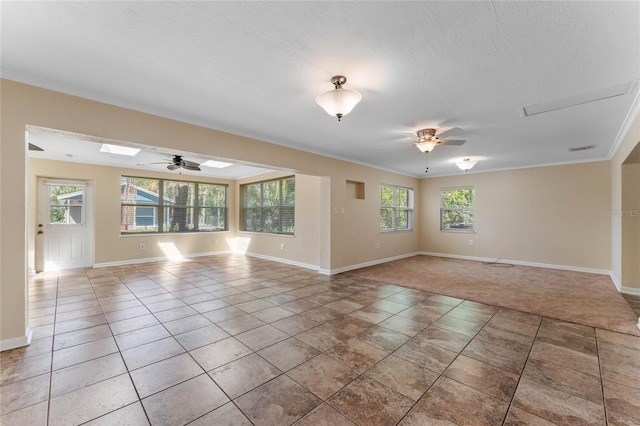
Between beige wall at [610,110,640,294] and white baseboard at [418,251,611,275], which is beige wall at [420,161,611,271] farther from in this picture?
beige wall at [610,110,640,294]

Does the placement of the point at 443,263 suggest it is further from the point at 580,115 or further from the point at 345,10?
the point at 345,10

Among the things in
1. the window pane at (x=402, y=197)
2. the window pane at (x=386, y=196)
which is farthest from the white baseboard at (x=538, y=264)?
the window pane at (x=386, y=196)

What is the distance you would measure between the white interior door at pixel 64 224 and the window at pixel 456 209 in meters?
9.30

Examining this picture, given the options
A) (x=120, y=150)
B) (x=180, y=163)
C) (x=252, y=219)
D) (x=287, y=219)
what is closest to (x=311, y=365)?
(x=180, y=163)

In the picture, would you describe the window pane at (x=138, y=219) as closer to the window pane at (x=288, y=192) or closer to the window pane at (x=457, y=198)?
the window pane at (x=288, y=192)

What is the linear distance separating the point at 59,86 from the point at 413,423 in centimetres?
420

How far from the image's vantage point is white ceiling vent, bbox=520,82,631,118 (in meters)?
2.61

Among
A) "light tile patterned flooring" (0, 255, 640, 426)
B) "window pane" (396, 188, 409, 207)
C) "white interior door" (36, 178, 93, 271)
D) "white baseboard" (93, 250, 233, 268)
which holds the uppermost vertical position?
"window pane" (396, 188, 409, 207)

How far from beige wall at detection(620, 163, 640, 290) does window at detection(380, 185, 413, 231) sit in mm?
4334

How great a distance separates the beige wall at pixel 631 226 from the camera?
428cm

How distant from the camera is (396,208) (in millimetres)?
7680

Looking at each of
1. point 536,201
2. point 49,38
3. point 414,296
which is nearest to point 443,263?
point 536,201

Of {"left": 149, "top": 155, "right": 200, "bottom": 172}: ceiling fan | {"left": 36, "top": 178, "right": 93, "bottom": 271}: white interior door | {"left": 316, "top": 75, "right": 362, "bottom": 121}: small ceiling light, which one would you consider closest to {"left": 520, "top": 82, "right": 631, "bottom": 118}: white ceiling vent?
{"left": 316, "top": 75, "right": 362, "bottom": 121}: small ceiling light

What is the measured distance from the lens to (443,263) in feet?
22.5
